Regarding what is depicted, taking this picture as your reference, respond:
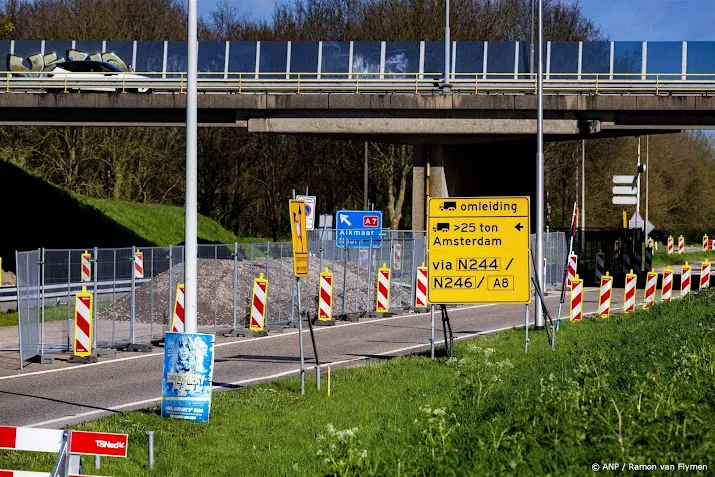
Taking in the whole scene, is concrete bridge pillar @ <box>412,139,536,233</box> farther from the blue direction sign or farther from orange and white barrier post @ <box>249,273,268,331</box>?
orange and white barrier post @ <box>249,273,268,331</box>

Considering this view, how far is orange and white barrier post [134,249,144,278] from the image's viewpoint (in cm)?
2325

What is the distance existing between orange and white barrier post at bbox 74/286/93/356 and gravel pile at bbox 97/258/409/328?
28.3 inches

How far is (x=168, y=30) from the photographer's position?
72188 mm

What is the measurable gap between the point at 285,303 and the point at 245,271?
55.8 inches

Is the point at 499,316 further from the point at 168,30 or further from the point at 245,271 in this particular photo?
the point at 168,30

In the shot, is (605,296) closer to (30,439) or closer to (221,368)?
(221,368)

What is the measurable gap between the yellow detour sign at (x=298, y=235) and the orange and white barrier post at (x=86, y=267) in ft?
25.0

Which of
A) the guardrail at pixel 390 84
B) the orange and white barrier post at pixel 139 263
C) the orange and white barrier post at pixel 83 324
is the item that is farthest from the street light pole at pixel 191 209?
the guardrail at pixel 390 84

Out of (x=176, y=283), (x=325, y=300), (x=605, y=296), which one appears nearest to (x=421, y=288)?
(x=325, y=300)

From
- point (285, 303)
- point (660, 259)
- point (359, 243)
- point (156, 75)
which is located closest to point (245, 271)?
point (285, 303)

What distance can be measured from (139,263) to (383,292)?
928 cm

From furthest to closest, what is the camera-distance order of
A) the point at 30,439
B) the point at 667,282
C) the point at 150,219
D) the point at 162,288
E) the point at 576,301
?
the point at 150,219 < the point at 667,282 < the point at 576,301 < the point at 162,288 < the point at 30,439

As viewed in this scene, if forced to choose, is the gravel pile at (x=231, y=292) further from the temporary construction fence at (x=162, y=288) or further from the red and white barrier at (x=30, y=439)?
the red and white barrier at (x=30, y=439)

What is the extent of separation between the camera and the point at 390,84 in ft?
147
